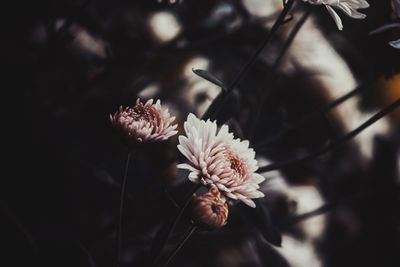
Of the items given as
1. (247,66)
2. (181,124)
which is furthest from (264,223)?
(181,124)

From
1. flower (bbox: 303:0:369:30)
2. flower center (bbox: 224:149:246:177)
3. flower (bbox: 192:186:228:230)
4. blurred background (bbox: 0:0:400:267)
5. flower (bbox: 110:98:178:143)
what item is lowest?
blurred background (bbox: 0:0:400:267)

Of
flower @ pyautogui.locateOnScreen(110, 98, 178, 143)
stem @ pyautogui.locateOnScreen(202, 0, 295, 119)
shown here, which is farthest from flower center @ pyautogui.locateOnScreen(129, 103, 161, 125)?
stem @ pyautogui.locateOnScreen(202, 0, 295, 119)

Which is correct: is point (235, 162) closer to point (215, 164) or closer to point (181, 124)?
point (215, 164)

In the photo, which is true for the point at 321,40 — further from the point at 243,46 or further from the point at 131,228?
the point at 131,228

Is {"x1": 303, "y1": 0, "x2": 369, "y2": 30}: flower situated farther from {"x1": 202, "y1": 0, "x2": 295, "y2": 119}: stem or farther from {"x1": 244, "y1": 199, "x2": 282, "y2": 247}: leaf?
{"x1": 244, "y1": 199, "x2": 282, "y2": 247}: leaf

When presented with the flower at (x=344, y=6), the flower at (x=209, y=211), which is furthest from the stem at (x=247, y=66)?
the flower at (x=209, y=211)

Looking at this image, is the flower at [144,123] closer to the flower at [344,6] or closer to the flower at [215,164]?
the flower at [215,164]
